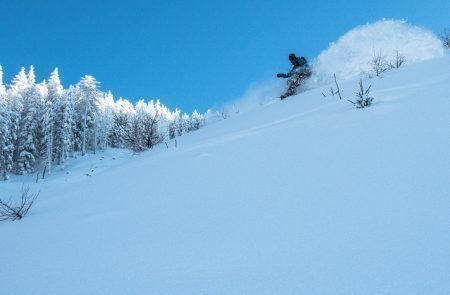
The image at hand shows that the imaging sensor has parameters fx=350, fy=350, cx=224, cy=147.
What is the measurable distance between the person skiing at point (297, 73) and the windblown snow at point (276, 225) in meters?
9.95

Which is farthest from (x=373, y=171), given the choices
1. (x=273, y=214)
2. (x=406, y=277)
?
(x=406, y=277)

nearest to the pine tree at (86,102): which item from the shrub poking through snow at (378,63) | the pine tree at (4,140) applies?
the pine tree at (4,140)

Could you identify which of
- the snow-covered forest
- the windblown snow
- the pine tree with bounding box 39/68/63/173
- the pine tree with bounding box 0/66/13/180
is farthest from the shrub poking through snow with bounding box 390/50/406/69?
the pine tree with bounding box 39/68/63/173

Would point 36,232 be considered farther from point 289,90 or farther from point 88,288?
point 289,90

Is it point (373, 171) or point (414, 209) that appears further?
point (373, 171)

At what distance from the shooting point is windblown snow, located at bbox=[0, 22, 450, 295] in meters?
1.80

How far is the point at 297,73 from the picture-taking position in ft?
49.7

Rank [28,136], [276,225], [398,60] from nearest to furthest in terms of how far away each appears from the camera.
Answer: [276,225] < [398,60] < [28,136]

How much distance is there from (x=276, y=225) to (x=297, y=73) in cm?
1346

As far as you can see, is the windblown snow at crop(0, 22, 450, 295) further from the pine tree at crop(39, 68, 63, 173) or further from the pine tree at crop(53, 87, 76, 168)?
the pine tree at crop(53, 87, 76, 168)

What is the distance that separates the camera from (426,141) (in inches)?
135

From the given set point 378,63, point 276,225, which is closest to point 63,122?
point 378,63

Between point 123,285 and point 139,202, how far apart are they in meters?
2.03

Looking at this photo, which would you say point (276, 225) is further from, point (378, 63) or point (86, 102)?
point (86, 102)
